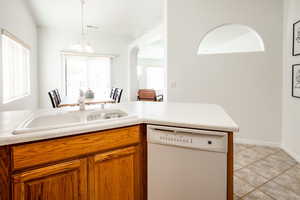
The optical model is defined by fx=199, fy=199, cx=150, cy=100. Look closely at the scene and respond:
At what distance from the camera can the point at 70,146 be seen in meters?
1.18

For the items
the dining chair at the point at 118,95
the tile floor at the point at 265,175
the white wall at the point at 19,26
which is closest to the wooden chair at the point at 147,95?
the dining chair at the point at 118,95

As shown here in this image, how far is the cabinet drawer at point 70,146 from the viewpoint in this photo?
1.03m

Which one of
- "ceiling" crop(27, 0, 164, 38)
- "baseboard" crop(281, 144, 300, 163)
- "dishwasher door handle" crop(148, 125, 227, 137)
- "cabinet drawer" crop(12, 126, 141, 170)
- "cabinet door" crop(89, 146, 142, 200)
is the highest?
"ceiling" crop(27, 0, 164, 38)

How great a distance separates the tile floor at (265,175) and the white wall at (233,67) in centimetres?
51

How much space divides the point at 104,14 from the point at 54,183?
486 centimetres

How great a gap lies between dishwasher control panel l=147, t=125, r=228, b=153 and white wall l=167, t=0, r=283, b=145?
8.09 ft

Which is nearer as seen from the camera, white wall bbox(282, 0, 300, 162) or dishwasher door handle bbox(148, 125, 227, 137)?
dishwasher door handle bbox(148, 125, 227, 137)

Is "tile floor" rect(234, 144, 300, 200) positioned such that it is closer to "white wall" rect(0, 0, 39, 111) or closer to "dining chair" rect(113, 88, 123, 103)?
"dining chair" rect(113, 88, 123, 103)

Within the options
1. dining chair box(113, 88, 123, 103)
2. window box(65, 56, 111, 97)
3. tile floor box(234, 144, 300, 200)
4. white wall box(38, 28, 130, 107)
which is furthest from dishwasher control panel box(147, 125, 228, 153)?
white wall box(38, 28, 130, 107)

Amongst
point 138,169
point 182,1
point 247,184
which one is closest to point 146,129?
point 138,169

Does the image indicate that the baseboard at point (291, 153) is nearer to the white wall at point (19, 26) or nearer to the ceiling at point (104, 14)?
the ceiling at point (104, 14)

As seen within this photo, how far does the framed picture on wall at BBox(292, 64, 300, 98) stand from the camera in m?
2.78

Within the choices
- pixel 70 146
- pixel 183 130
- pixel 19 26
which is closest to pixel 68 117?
pixel 70 146

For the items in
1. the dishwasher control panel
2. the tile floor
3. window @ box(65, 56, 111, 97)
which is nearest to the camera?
the dishwasher control panel
